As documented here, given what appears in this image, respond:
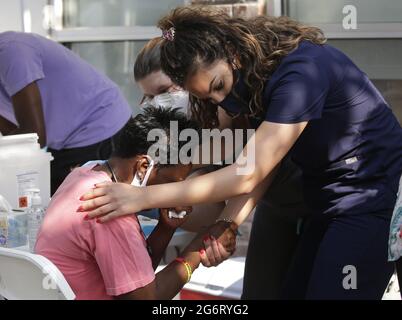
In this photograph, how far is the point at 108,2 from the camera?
16.0ft

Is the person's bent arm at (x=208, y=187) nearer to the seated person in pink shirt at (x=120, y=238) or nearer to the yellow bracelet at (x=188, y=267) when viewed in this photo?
the seated person in pink shirt at (x=120, y=238)

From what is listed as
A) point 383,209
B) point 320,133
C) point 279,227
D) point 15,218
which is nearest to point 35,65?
point 15,218

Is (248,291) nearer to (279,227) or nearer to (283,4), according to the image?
(279,227)

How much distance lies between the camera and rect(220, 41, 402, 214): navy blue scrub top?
217 centimetres

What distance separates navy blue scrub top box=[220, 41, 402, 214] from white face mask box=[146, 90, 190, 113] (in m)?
0.46

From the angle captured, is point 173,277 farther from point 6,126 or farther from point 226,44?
point 6,126

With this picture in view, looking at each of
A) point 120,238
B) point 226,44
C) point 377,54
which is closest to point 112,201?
point 120,238

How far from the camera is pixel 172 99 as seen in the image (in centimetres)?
284

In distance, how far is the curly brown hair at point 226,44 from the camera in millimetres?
2176

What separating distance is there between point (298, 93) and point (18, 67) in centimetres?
149

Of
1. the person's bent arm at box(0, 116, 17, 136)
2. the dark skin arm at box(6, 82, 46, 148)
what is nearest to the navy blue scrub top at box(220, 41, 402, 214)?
the dark skin arm at box(6, 82, 46, 148)

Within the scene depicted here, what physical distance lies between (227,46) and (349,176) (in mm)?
531

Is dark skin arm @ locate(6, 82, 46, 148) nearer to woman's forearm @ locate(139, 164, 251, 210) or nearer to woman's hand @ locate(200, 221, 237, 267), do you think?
woman's hand @ locate(200, 221, 237, 267)
